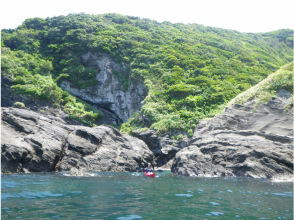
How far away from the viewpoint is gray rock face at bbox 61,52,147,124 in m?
44.1

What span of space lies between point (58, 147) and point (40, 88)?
21707mm

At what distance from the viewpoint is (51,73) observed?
4747cm

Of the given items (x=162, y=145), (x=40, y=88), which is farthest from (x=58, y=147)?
(x=40, y=88)

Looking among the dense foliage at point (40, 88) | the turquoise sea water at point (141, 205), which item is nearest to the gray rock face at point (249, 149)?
the turquoise sea water at point (141, 205)

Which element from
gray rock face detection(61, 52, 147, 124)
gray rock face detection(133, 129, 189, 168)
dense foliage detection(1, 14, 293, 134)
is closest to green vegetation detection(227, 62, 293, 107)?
dense foliage detection(1, 14, 293, 134)

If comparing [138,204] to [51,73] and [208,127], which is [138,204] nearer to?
[208,127]

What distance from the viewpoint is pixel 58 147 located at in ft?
70.4

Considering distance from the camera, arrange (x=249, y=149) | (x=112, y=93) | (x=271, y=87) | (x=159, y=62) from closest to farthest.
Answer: (x=249, y=149), (x=271, y=87), (x=112, y=93), (x=159, y=62)

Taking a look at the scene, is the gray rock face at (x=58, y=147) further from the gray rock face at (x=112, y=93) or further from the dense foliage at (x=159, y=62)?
the gray rock face at (x=112, y=93)

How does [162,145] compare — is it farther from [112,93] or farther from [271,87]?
[112,93]

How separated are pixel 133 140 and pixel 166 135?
4.96 m

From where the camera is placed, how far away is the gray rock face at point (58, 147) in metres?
18.6

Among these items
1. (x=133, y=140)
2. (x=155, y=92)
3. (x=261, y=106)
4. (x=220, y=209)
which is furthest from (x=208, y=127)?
(x=220, y=209)

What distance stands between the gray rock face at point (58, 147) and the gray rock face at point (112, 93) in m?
17.1
